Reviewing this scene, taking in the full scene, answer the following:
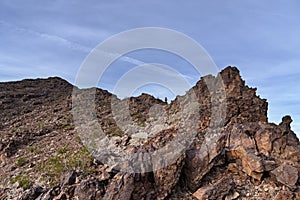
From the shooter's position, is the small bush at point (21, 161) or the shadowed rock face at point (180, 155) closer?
the shadowed rock face at point (180, 155)

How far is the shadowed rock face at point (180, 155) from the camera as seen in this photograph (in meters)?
16.5

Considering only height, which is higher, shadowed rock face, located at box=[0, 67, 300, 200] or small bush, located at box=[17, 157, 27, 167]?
shadowed rock face, located at box=[0, 67, 300, 200]

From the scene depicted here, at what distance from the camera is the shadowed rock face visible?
16484 mm

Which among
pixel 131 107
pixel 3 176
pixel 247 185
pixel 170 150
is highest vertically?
pixel 131 107

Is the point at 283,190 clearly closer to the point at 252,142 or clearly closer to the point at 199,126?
the point at 252,142

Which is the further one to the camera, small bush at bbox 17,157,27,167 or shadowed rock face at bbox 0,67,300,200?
small bush at bbox 17,157,27,167

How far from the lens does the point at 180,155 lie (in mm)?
17062

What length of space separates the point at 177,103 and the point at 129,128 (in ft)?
13.8

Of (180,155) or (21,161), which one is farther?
(21,161)

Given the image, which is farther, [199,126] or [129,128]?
[129,128]

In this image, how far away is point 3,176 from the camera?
2288cm

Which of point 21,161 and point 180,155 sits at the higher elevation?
point 180,155

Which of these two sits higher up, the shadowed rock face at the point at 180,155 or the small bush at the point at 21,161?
the shadowed rock face at the point at 180,155

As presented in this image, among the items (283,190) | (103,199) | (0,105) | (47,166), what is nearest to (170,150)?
(103,199)
